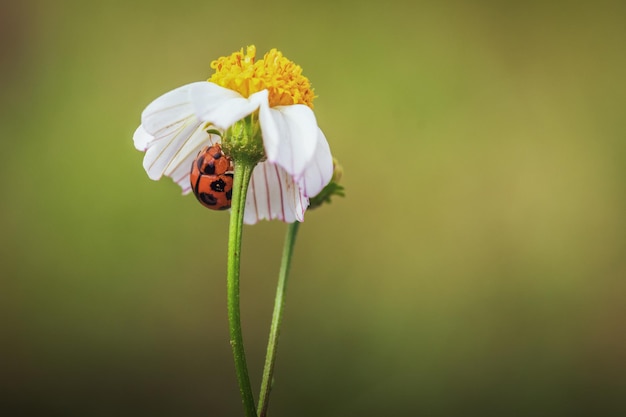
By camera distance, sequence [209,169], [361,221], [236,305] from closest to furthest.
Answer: [236,305] → [209,169] → [361,221]

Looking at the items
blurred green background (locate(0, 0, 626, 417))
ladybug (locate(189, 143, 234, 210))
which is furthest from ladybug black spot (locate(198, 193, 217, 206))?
blurred green background (locate(0, 0, 626, 417))

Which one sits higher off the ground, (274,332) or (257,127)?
(257,127)

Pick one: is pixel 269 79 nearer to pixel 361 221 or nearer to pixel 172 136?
pixel 172 136

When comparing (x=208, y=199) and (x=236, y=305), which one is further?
(x=208, y=199)

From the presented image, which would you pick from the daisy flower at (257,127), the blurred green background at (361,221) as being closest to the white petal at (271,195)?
the daisy flower at (257,127)

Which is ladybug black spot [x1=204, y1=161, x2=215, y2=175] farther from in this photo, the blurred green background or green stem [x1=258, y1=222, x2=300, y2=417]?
the blurred green background

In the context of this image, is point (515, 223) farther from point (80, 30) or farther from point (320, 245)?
point (80, 30)

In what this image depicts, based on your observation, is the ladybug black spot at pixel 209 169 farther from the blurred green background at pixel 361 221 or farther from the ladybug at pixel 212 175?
the blurred green background at pixel 361 221

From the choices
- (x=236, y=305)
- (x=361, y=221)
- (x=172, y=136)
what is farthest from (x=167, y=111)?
(x=361, y=221)
